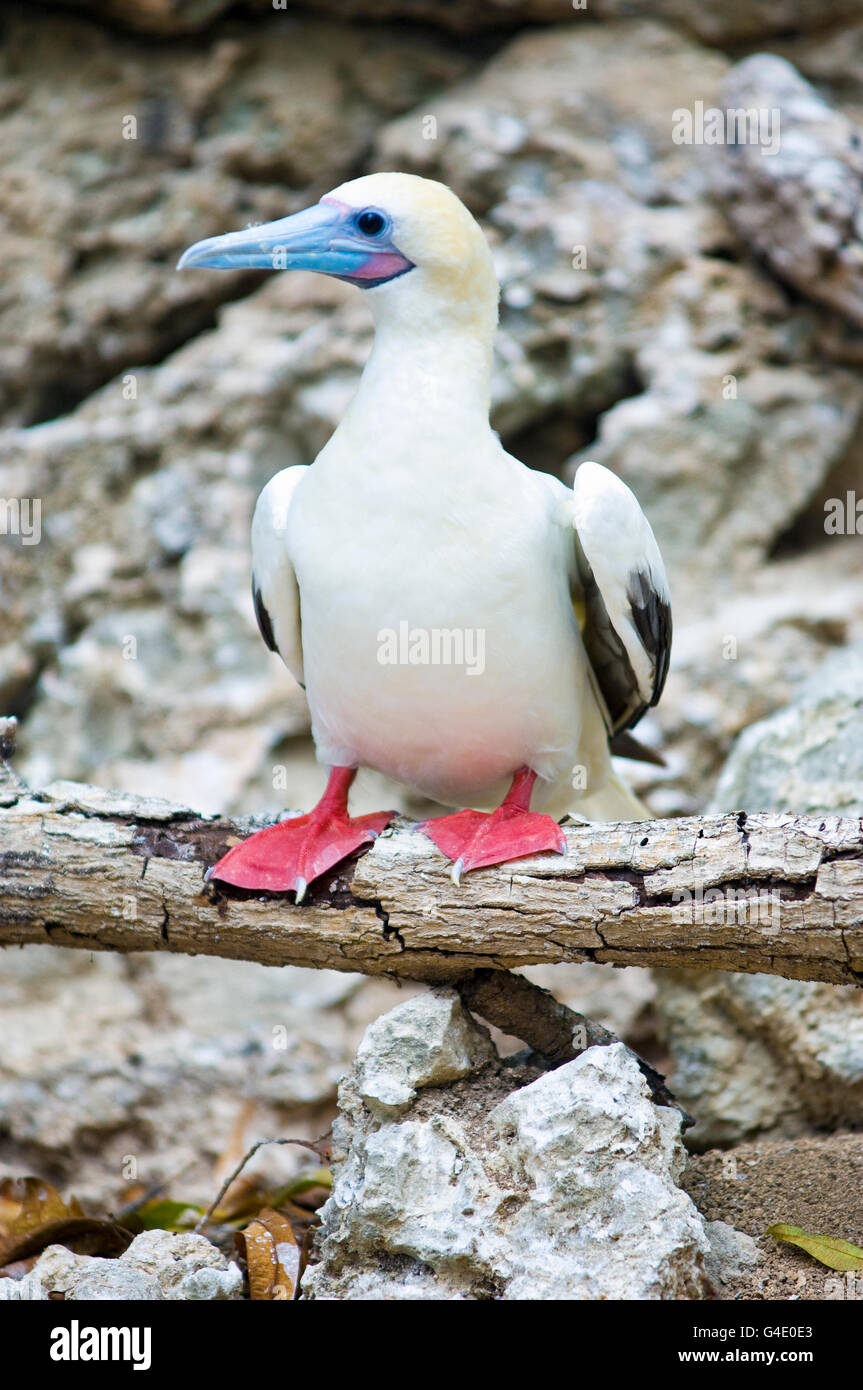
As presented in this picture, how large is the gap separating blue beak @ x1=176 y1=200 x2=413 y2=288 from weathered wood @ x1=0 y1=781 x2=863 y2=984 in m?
1.84

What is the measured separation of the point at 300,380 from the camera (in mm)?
7062

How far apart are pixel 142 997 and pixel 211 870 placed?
111 inches

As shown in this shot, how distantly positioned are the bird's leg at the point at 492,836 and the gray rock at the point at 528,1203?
64 centimetres

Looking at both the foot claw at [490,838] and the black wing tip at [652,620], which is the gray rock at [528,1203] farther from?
the black wing tip at [652,620]

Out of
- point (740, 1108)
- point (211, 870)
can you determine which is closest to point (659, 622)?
point (211, 870)

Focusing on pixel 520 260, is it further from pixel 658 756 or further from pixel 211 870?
pixel 211 870

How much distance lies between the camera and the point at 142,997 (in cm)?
A: 661

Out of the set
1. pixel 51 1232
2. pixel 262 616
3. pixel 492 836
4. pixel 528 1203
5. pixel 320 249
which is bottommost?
pixel 51 1232

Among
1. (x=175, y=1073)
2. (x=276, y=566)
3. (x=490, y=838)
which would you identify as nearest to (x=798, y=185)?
(x=276, y=566)

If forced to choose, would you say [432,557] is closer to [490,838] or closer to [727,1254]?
[490,838]

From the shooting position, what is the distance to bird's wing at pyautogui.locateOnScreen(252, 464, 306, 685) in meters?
4.59

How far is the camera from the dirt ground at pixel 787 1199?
351 cm

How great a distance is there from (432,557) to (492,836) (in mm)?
899
